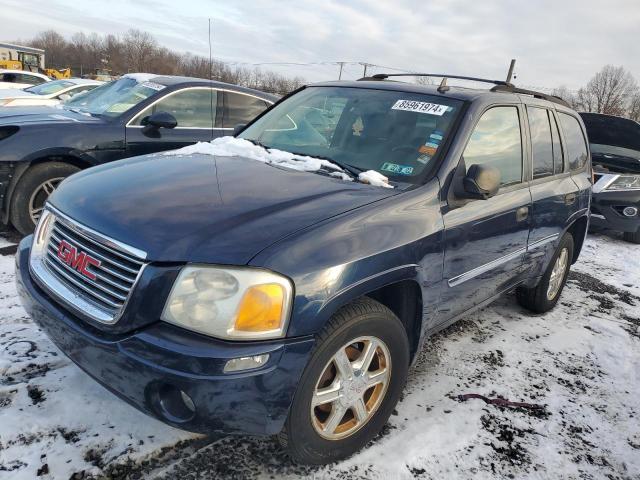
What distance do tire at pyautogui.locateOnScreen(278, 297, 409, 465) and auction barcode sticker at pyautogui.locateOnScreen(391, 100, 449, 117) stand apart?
4.39 ft

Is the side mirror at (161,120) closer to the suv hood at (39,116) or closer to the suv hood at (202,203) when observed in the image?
the suv hood at (39,116)

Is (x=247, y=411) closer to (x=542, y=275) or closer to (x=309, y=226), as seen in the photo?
(x=309, y=226)

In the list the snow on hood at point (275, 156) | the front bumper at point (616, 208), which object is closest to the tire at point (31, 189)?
the snow on hood at point (275, 156)

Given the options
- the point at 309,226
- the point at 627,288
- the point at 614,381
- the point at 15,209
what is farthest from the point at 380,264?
the point at 627,288

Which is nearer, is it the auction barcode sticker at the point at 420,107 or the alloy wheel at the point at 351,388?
the alloy wheel at the point at 351,388

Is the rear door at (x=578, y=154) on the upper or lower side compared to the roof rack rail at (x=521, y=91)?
lower

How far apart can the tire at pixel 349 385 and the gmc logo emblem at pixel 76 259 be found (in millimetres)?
990

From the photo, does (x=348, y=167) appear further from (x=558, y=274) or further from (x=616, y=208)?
(x=616, y=208)

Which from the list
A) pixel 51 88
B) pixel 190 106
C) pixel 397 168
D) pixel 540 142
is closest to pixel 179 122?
pixel 190 106

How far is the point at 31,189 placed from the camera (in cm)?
448

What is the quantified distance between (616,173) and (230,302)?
315 inches

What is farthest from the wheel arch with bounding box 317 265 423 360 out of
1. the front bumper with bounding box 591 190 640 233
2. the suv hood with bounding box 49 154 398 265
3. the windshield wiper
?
the front bumper with bounding box 591 190 640 233

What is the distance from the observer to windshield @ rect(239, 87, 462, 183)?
2.79m

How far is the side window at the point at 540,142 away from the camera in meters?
3.56
